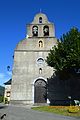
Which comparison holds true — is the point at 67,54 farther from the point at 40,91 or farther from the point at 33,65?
the point at 40,91

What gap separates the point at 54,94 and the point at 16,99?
5.69 metres

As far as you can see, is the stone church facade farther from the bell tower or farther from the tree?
the tree

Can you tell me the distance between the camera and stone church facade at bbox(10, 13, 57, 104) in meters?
33.4

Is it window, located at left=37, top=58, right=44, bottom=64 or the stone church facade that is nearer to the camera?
the stone church facade

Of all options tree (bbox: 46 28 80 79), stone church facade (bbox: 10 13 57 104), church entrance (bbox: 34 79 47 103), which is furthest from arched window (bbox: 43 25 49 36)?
church entrance (bbox: 34 79 47 103)

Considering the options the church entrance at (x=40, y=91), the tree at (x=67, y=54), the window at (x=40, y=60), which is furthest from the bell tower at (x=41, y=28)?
the church entrance at (x=40, y=91)

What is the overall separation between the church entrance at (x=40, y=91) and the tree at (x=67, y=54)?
14.9ft

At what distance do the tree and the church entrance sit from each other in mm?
4533

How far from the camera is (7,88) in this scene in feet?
148

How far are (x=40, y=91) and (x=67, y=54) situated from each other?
26.0 feet

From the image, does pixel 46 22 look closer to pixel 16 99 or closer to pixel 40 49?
pixel 40 49

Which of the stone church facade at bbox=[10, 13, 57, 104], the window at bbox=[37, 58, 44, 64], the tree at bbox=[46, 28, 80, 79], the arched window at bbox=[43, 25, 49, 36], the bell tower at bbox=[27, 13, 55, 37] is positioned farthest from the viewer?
the arched window at bbox=[43, 25, 49, 36]

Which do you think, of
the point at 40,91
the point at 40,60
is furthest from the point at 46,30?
the point at 40,91

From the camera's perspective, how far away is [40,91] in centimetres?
3397
